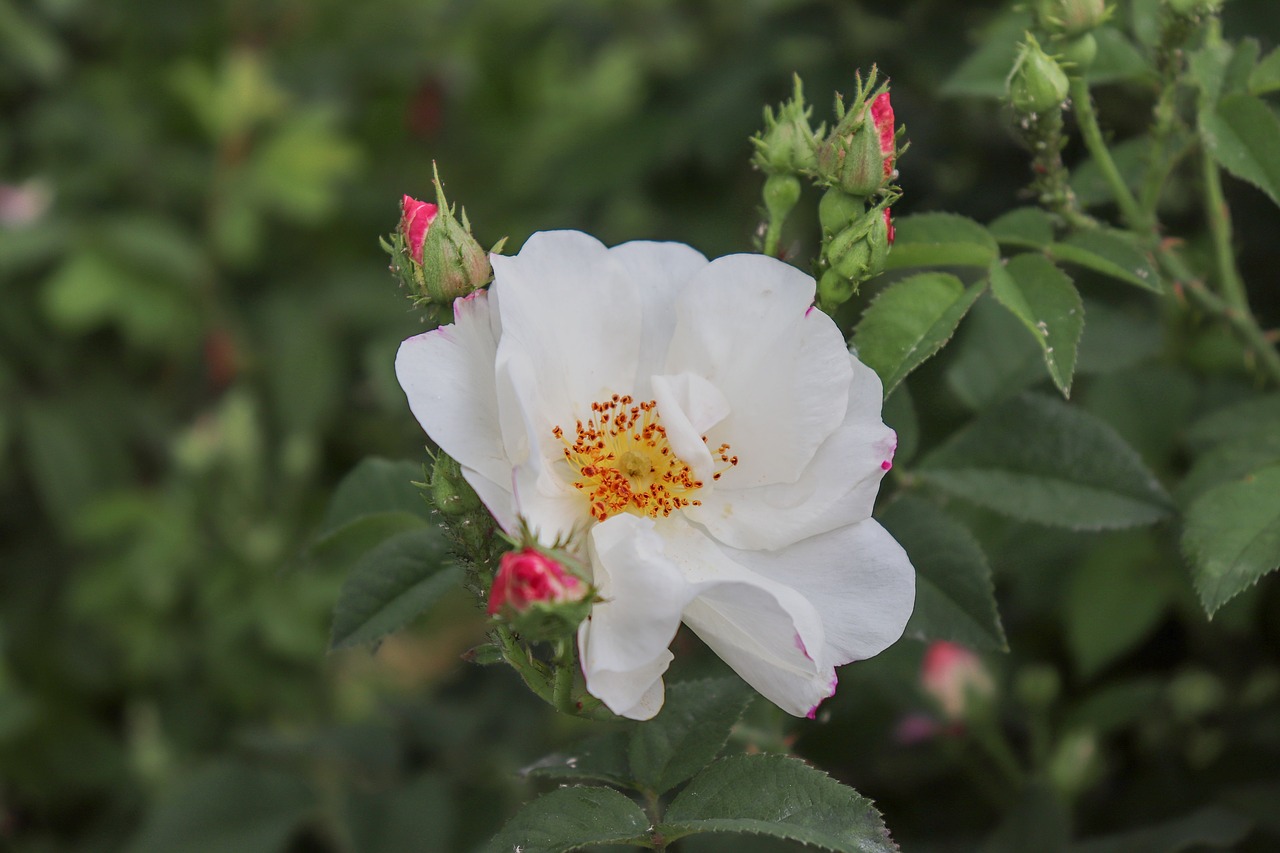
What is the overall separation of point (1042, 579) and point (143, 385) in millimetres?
2458

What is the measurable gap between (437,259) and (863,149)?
1.25 feet

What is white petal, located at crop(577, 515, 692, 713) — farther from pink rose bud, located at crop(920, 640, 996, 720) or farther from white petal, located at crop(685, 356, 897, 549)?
pink rose bud, located at crop(920, 640, 996, 720)

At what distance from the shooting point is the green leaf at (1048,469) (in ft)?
4.05

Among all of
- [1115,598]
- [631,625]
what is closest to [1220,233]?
[1115,598]

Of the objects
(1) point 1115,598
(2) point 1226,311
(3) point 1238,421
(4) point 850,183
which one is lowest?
(1) point 1115,598

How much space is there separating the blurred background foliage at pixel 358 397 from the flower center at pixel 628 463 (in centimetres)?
28

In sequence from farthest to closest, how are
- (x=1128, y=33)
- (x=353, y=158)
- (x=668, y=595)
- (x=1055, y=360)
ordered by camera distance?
(x=353, y=158) → (x=1128, y=33) → (x=1055, y=360) → (x=668, y=595)

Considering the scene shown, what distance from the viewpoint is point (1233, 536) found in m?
1.11

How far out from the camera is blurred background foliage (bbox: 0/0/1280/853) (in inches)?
65.7

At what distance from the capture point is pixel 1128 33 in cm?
165

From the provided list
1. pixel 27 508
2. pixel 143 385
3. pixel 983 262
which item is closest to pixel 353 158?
pixel 143 385

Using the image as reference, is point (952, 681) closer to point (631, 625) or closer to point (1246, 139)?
point (1246, 139)

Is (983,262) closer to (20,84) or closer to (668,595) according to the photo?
(668,595)

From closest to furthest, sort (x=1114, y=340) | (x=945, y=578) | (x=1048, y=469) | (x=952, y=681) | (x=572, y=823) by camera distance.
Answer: (x=572, y=823), (x=945, y=578), (x=1048, y=469), (x=1114, y=340), (x=952, y=681)
